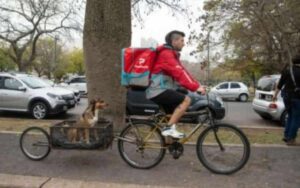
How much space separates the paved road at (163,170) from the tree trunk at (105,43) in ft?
5.99

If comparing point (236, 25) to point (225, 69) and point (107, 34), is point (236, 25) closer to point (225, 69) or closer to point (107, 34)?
point (225, 69)

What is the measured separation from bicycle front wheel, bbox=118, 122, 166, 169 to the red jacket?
0.81m

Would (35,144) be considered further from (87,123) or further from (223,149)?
(223,149)

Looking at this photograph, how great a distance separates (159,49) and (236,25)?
1024 inches

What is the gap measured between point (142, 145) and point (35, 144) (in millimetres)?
1653

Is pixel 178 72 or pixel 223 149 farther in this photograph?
pixel 223 149

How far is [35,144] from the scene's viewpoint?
652 cm

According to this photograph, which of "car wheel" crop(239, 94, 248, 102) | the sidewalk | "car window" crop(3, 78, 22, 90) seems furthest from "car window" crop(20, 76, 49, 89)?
"car wheel" crop(239, 94, 248, 102)

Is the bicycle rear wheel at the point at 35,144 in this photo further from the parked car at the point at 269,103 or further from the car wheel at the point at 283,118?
the car wheel at the point at 283,118

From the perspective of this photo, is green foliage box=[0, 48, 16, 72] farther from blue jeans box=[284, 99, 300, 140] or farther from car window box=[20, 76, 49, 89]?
blue jeans box=[284, 99, 300, 140]

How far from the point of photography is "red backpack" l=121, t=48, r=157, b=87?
5938mm

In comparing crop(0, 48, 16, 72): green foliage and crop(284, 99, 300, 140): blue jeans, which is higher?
crop(0, 48, 16, 72): green foliage

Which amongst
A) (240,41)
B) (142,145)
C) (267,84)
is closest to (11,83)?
(267,84)

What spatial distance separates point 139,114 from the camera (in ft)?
47.8
